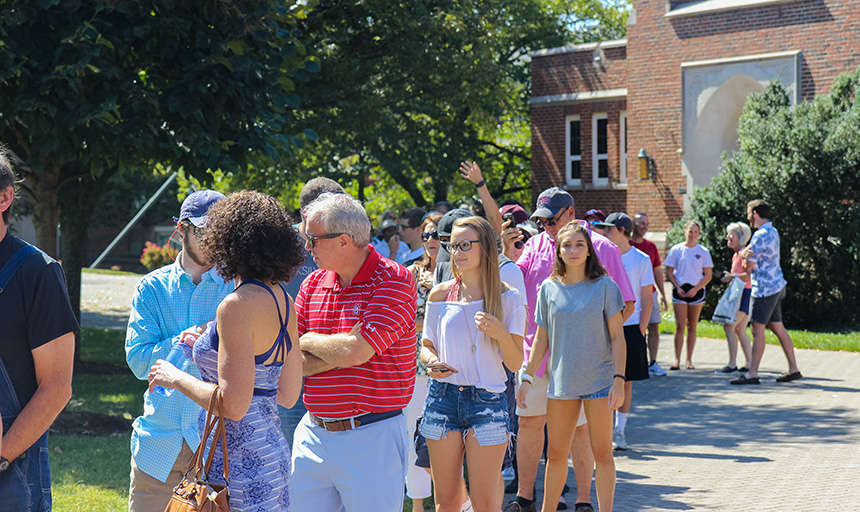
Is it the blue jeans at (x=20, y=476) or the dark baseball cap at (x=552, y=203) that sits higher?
the dark baseball cap at (x=552, y=203)

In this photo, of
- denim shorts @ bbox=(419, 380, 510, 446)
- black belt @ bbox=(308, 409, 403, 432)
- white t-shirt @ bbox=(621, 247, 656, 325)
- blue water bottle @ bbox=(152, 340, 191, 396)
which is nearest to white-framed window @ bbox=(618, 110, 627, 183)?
white t-shirt @ bbox=(621, 247, 656, 325)

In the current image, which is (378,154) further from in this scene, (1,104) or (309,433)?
(309,433)

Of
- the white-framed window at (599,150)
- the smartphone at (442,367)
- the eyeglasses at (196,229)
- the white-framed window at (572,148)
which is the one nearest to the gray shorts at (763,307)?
the smartphone at (442,367)

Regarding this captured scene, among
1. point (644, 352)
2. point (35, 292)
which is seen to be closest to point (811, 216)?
point (644, 352)

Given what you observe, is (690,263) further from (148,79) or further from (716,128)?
(716,128)

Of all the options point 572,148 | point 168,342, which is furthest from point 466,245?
point 572,148

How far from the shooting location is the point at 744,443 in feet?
26.9

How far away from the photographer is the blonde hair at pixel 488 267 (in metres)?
4.87

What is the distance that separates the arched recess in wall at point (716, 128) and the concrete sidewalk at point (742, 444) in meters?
11.9

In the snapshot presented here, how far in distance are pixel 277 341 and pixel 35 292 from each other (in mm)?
812

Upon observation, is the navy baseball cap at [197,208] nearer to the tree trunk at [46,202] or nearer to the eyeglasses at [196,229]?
the eyeglasses at [196,229]

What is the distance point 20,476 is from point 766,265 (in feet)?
32.0

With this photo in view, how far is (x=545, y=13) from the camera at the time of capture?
35.9 m

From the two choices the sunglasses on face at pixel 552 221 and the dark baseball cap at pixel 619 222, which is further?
the dark baseball cap at pixel 619 222
